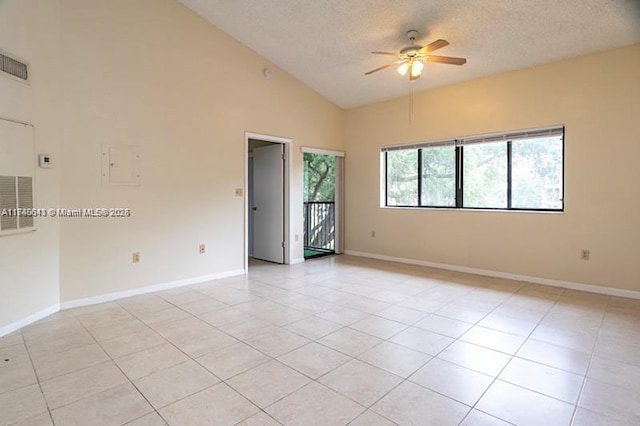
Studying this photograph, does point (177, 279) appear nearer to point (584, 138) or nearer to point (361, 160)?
point (361, 160)

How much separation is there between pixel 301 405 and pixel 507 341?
5.94ft

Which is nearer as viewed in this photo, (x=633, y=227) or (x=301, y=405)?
(x=301, y=405)

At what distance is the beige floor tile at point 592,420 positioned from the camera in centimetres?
175

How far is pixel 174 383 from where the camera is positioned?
2129 mm

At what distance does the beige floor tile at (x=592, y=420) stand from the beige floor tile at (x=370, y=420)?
0.97 m

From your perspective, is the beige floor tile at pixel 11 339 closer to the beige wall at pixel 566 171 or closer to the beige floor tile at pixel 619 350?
the beige floor tile at pixel 619 350

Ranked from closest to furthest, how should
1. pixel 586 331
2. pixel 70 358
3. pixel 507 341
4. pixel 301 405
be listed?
pixel 301 405 → pixel 70 358 → pixel 507 341 → pixel 586 331

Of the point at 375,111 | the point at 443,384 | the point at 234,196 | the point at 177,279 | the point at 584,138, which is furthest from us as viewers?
the point at 375,111

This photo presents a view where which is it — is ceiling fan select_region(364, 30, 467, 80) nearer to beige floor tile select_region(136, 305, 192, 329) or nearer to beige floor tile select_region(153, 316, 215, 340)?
beige floor tile select_region(153, 316, 215, 340)

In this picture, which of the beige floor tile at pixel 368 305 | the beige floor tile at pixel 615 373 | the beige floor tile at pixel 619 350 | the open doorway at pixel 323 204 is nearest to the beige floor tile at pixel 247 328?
the beige floor tile at pixel 368 305

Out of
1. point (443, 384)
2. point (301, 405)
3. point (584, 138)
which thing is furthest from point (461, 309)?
point (584, 138)

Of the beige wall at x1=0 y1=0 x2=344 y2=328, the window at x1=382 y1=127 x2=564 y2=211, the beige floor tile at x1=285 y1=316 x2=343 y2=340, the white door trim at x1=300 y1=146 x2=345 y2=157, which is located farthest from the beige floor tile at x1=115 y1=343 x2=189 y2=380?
the window at x1=382 y1=127 x2=564 y2=211

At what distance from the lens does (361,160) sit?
253 inches

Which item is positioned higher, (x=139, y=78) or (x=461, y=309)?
(x=139, y=78)
